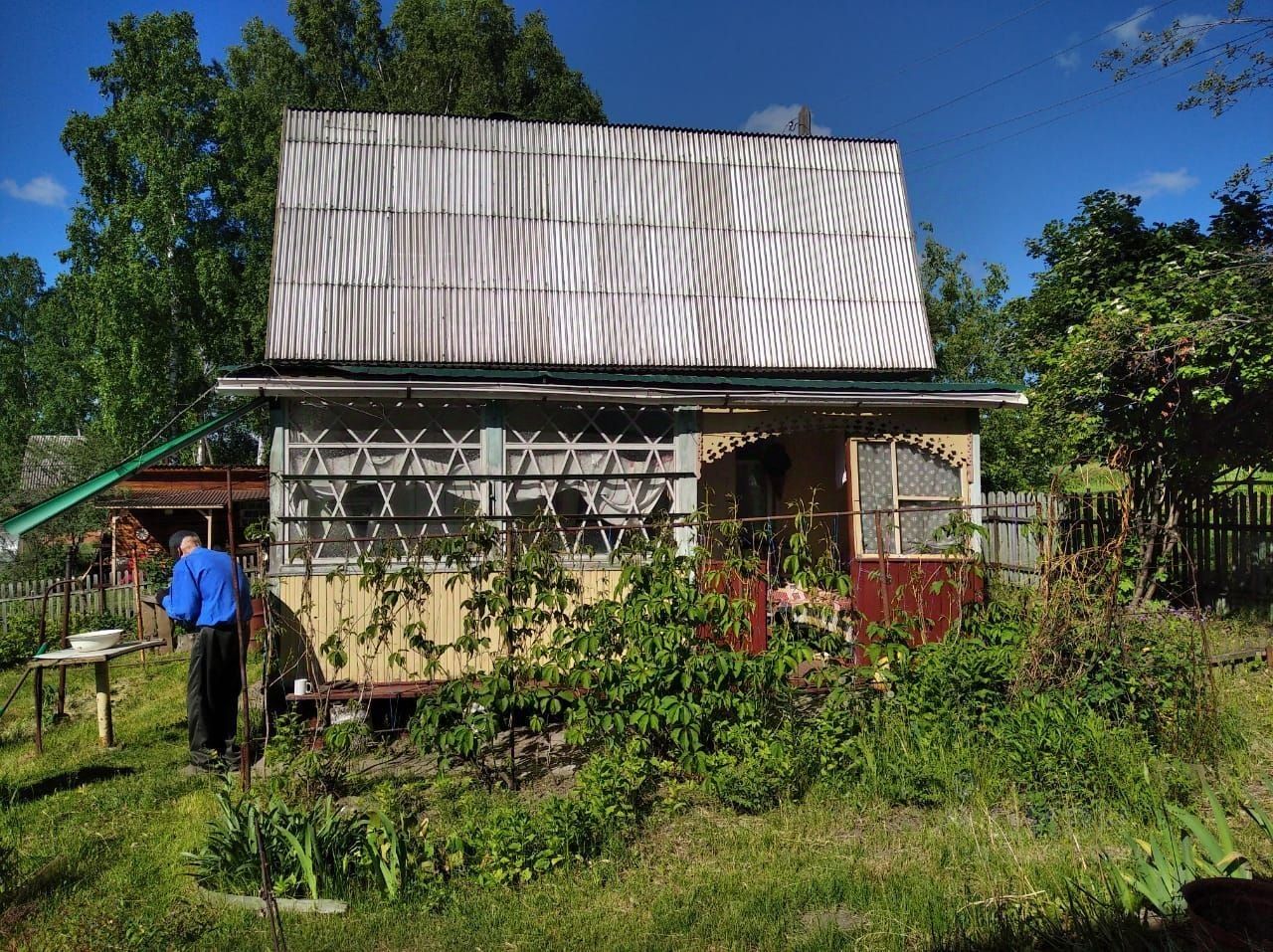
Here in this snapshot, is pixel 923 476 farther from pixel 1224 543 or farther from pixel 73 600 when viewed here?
pixel 73 600

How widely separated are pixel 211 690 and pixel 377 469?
2.44 m

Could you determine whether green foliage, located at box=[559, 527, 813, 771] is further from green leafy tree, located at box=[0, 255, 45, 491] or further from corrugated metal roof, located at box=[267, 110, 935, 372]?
green leafy tree, located at box=[0, 255, 45, 491]

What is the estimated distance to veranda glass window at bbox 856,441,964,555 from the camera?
880 centimetres

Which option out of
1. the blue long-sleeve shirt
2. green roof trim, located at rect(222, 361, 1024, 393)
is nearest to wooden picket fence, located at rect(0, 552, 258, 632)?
green roof trim, located at rect(222, 361, 1024, 393)

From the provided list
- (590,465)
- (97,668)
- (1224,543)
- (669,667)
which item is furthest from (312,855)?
(1224,543)

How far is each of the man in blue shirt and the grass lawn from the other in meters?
1.01

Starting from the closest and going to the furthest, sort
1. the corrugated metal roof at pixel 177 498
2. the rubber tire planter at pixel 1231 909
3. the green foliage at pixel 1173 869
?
the rubber tire planter at pixel 1231 909 < the green foliage at pixel 1173 869 < the corrugated metal roof at pixel 177 498

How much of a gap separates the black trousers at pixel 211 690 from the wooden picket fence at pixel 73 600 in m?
5.90

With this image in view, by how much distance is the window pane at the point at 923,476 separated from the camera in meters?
8.94

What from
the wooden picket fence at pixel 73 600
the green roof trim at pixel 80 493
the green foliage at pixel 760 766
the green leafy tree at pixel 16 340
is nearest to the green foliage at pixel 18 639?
the wooden picket fence at pixel 73 600

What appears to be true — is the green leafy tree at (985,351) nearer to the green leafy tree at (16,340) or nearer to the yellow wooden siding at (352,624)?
the yellow wooden siding at (352,624)

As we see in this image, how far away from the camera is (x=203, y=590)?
21.3ft

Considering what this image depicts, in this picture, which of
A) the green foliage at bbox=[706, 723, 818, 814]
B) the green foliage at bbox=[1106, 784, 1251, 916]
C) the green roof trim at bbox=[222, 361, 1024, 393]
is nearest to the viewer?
the green foliage at bbox=[1106, 784, 1251, 916]

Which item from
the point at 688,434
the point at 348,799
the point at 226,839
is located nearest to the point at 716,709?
the point at 348,799
